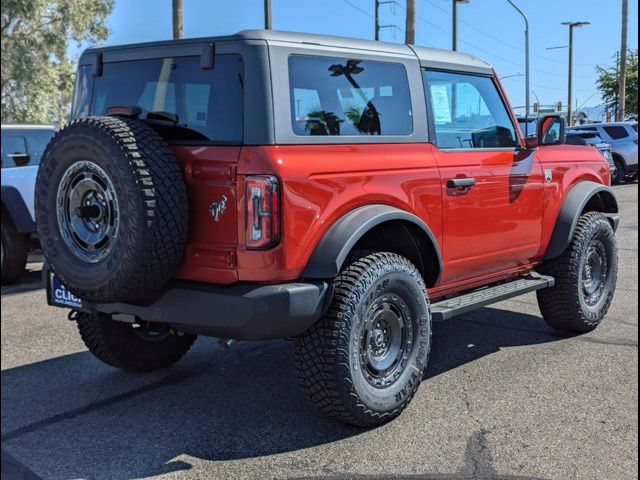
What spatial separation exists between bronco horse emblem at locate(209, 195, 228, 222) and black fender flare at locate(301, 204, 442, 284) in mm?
478

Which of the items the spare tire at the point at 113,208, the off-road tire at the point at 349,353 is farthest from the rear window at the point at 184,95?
the off-road tire at the point at 349,353

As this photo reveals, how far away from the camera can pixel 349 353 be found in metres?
3.34

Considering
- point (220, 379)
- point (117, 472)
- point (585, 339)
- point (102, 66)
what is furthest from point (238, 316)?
point (585, 339)

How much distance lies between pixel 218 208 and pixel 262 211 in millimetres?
225

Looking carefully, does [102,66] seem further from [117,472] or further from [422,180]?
[117,472]

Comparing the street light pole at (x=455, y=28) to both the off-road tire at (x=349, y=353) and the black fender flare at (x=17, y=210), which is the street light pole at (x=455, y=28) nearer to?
the off-road tire at (x=349, y=353)

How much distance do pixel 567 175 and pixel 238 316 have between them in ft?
10.2

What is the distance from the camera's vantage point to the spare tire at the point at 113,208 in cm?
302

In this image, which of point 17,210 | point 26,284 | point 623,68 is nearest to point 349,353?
point 623,68

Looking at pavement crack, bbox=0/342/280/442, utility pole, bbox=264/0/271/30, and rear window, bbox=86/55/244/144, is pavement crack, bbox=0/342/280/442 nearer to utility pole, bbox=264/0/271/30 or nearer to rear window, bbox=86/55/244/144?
rear window, bbox=86/55/244/144

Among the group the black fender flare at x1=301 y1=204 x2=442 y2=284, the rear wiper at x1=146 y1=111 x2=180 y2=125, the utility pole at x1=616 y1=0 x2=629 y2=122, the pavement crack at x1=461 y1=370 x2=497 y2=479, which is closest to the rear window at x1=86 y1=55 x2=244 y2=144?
the rear wiper at x1=146 y1=111 x2=180 y2=125

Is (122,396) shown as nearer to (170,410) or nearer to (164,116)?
(170,410)

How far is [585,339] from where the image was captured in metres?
5.03

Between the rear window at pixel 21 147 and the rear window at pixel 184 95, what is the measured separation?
464 cm
